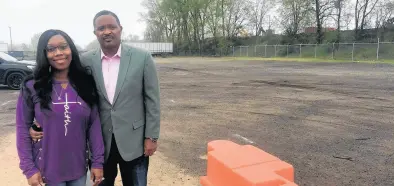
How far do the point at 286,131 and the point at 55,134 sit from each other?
5.09 metres

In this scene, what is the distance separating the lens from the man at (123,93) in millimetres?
2457

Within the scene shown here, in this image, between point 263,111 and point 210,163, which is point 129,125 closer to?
point 210,163

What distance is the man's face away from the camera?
2.44 metres

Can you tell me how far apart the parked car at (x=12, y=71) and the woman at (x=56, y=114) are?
36.9 ft

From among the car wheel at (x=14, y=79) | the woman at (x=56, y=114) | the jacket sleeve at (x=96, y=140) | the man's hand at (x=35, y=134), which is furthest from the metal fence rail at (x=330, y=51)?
the man's hand at (x=35, y=134)

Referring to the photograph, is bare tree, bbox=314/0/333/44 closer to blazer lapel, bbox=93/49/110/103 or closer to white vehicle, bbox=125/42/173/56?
white vehicle, bbox=125/42/173/56

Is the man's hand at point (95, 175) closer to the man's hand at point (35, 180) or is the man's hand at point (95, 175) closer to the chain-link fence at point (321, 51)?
→ the man's hand at point (35, 180)

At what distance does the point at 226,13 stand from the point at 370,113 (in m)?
51.4

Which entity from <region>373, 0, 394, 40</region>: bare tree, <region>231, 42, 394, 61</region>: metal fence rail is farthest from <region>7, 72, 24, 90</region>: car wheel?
<region>373, 0, 394, 40</region>: bare tree

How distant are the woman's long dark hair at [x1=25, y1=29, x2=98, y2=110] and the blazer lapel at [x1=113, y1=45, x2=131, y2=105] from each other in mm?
160

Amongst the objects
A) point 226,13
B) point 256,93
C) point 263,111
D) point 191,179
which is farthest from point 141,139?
point 226,13

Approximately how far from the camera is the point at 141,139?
104 inches

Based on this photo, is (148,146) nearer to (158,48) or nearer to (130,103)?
(130,103)

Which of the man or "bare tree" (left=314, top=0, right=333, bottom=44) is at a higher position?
"bare tree" (left=314, top=0, right=333, bottom=44)
